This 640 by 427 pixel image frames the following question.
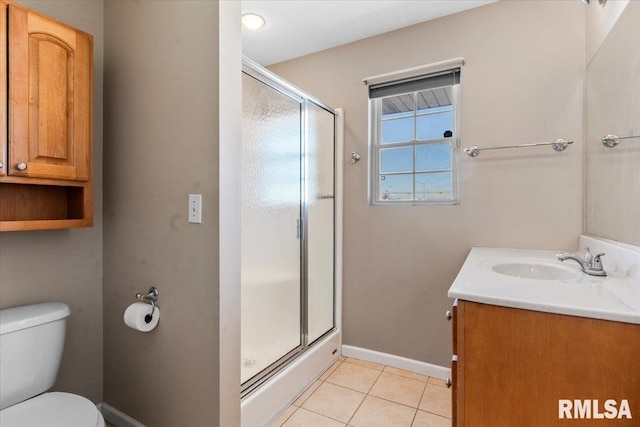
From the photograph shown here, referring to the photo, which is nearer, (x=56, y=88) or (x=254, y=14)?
(x=56, y=88)

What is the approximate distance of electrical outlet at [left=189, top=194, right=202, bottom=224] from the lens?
4.28 ft

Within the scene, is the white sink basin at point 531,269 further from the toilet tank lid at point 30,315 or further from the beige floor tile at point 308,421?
the toilet tank lid at point 30,315

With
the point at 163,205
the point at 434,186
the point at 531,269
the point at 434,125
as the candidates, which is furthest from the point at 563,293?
the point at 163,205

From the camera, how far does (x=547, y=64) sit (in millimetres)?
1810

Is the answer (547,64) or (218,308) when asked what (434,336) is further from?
(547,64)

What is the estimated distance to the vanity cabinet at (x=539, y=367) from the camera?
0.84m

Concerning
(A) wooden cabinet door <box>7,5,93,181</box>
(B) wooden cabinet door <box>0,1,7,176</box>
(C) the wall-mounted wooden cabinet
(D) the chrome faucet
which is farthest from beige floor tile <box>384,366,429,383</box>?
(B) wooden cabinet door <box>0,1,7,176</box>

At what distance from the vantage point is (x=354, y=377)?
2.14m

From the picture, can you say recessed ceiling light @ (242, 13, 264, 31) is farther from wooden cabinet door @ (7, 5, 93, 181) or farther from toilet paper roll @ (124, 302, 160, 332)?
toilet paper roll @ (124, 302, 160, 332)

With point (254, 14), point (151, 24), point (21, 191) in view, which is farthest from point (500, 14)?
point (21, 191)

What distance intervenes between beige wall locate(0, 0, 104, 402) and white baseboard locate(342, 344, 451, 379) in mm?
1631

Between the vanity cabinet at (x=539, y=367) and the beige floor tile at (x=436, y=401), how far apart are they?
0.86 metres

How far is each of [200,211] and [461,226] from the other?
5.28 ft

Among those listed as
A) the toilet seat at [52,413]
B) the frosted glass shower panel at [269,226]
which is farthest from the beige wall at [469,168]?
the toilet seat at [52,413]
